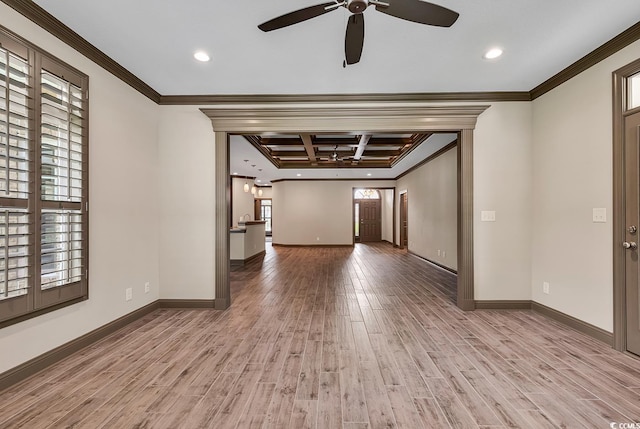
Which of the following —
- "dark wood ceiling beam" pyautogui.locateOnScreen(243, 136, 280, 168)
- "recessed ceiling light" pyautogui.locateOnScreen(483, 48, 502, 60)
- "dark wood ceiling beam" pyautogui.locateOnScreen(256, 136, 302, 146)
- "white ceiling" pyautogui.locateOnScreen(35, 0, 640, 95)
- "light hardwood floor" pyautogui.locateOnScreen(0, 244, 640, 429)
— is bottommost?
"light hardwood floor" pyautogui.locateOnScreen(0, 244, 640, 429)

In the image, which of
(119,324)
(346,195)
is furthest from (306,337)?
(346,195)

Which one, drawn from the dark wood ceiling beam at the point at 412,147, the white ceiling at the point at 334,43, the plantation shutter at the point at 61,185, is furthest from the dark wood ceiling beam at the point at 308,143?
the plantation shutter at the point at 61,185

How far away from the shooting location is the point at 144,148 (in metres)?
3.38

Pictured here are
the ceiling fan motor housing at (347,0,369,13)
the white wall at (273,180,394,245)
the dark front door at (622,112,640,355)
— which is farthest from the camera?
the white wall at (273,180,394,245)

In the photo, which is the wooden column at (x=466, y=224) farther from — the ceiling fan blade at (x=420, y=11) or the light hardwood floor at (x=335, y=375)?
the ceiling fan blade at (x=420, y=11)

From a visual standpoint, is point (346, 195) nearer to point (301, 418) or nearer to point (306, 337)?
point (306, 337)

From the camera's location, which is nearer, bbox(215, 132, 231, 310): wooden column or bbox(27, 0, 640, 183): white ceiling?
bbox(27, 0, 640, 183): white ceiling

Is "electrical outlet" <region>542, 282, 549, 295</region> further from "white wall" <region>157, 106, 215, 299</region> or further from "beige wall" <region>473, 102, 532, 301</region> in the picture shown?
"white wall" <region>157, 106, 215, 299</region>

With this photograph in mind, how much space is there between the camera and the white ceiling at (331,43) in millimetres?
2154

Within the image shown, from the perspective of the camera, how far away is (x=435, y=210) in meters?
6.80

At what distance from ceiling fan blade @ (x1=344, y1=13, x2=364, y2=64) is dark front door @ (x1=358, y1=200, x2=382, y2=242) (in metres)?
10.8

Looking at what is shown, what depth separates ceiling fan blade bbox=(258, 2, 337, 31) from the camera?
174 centimetres

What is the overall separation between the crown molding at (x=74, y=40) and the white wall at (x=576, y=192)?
4.79 meters

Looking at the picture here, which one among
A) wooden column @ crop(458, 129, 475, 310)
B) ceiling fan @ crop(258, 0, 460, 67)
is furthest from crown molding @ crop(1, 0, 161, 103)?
wooden column @ crop(458, 129, 475, 310)
